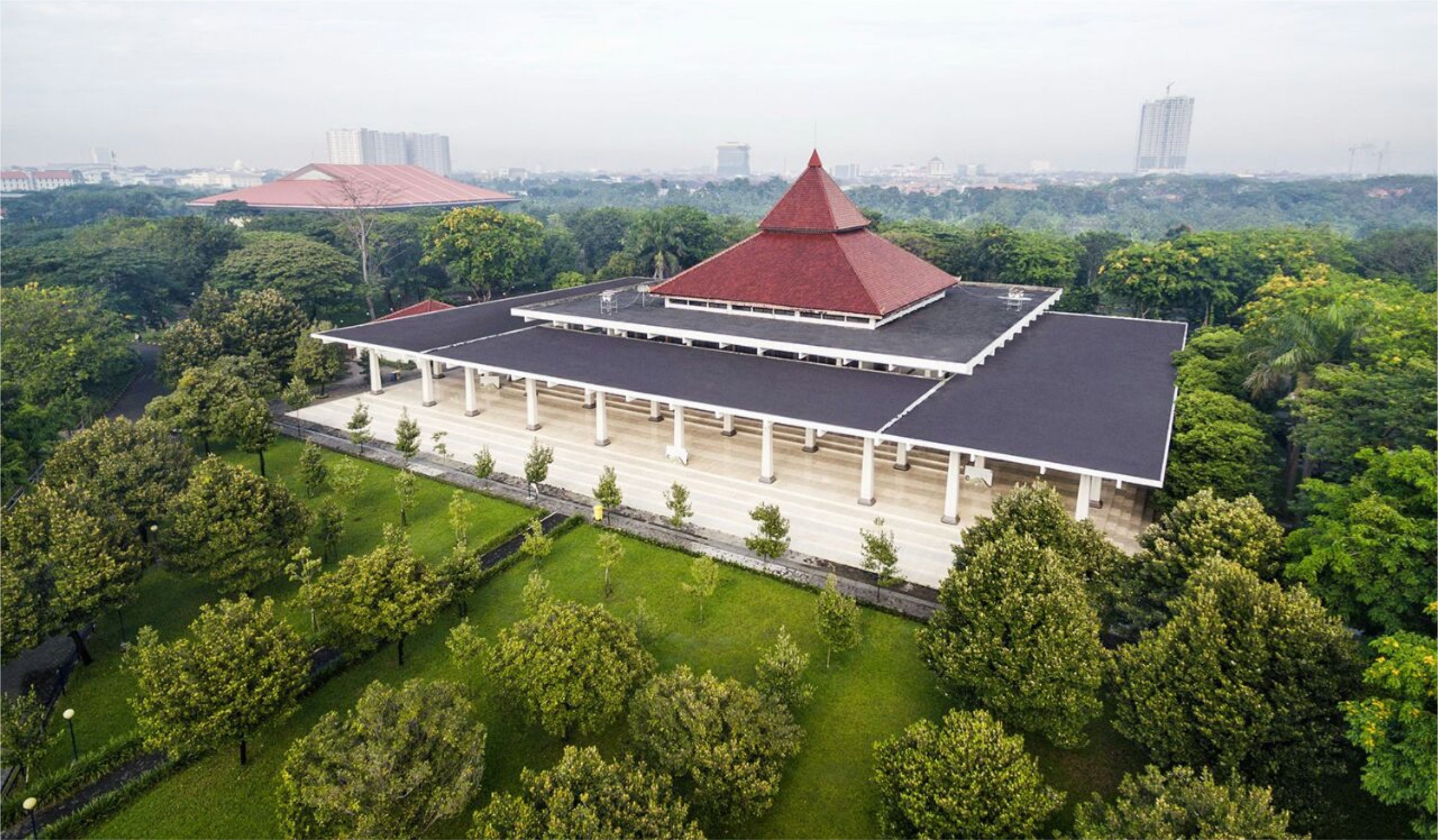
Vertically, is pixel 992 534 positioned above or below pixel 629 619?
above

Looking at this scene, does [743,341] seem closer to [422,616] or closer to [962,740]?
[422,616]

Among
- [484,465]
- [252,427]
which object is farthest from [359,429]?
[484,465]

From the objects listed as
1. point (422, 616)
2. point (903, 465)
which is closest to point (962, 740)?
point (422, 616)

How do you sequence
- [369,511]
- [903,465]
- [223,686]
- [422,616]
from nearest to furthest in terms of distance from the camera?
[223,686] → [422,616] → [369,511] → [903,465]

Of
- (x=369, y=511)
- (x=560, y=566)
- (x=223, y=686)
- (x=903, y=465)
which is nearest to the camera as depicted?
(x=223, y=686)

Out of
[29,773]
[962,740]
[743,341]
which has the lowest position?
[29,773]

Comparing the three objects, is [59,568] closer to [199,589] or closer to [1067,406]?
[199,589]
